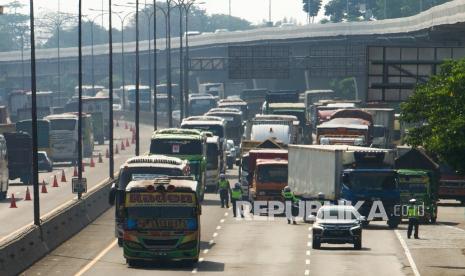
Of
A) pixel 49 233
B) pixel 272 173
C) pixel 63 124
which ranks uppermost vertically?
pixel 272 173

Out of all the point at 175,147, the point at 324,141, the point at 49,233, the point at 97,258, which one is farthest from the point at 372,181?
the point at 324,141

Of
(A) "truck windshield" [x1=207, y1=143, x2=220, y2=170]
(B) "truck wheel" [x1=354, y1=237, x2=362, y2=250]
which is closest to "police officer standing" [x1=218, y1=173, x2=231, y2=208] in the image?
(A) "truck windshield" [x1=207, y1=143, x2=220, y2=170]

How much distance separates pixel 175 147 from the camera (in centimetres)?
7312

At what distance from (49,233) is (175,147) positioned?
2326cm

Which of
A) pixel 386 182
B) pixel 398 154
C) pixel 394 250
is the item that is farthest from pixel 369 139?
pixel 394 250

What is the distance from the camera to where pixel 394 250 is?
5084cm

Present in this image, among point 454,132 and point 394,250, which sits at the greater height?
point 454,132

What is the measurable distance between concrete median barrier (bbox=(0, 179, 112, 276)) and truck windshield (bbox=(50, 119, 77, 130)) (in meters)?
40.5

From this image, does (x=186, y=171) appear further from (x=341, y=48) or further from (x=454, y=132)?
(x=341, y=48)

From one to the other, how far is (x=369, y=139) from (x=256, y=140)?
20.1 feet

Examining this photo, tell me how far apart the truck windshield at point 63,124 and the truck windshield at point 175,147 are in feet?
122

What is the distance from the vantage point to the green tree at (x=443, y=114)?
47.2m

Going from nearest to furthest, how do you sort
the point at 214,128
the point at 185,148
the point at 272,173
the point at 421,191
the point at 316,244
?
the point at 316,244, the point at 421,191, the point at 272,173, the point at 185,148, the point at 214,128

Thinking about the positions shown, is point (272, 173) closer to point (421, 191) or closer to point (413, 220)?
point (421, 191)
